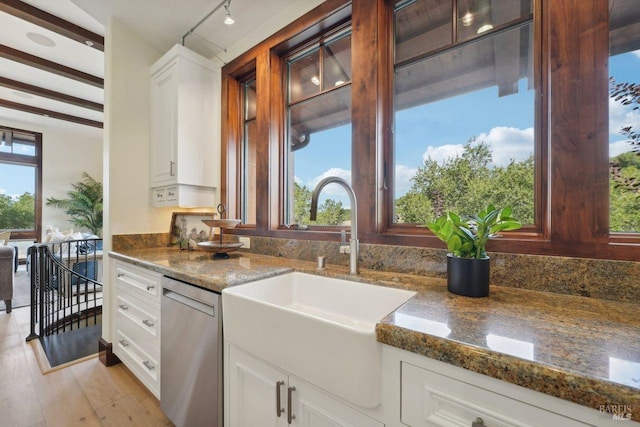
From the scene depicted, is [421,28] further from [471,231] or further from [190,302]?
[190,302]

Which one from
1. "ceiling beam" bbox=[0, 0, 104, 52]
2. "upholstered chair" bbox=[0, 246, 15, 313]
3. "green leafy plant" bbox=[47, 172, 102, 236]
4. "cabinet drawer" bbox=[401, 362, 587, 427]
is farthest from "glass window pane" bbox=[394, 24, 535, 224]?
"green leafy plant" bbox=[47, 172, 102, 236]

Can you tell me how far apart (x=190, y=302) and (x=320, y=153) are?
1.24 meters

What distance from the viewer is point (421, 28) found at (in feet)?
4.83

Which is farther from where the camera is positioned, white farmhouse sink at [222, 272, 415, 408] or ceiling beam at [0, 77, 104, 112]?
ceiling beam at [0, 77, 104, 112]

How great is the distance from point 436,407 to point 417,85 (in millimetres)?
1460

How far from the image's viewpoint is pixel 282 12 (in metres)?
1.95

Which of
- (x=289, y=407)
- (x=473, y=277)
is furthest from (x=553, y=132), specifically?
(x=289, y=407)

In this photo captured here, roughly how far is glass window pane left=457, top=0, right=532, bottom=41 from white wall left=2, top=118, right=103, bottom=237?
27.9 feet

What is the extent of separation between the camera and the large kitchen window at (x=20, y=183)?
20.2 ft

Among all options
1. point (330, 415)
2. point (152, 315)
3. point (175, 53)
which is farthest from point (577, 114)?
point (175, 53)

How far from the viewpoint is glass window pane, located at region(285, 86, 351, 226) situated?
176cm

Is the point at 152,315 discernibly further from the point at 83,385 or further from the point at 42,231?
the point at 42,231

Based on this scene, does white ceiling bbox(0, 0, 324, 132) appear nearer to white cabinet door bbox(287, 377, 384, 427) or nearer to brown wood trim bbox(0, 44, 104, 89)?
brown wood trim bbox(0, 44, 104, 89)

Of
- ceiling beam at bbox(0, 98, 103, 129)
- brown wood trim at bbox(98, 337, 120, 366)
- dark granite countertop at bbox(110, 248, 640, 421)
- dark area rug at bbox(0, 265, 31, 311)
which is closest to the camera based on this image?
dark granite countertop at bbox(110, 248, 640, 421)
